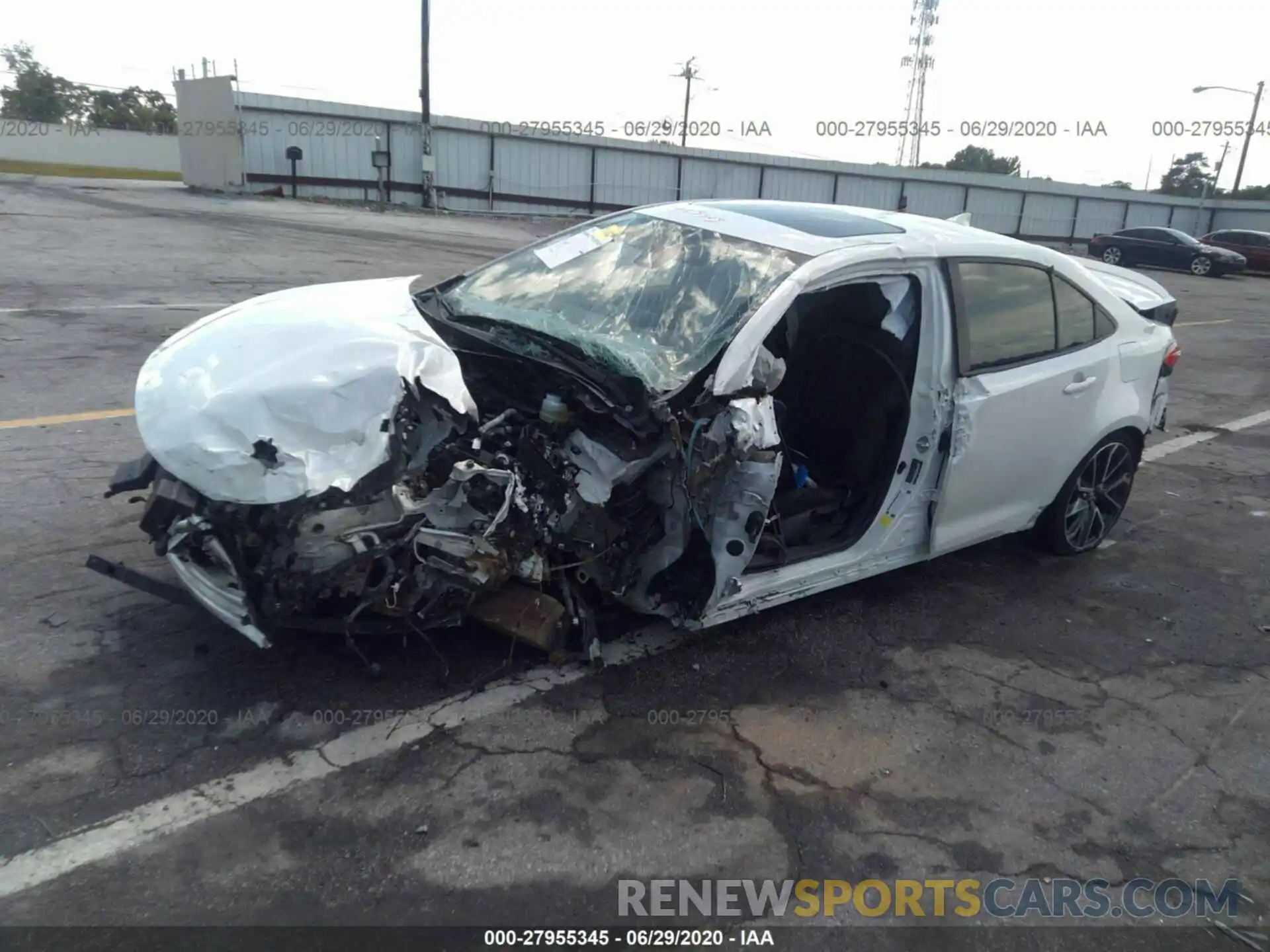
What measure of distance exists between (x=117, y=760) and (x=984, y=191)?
45.6 metres

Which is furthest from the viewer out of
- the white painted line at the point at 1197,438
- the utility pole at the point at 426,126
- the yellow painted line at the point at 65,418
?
the utility pole at the point at 426,126

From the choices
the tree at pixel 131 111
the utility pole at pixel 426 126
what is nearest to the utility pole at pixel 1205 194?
the utility pole at pixel 426 126

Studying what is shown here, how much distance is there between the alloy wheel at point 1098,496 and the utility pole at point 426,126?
90.8 ft

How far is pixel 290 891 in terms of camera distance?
2.45m

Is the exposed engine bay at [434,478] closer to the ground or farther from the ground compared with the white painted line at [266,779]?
farther from the ground

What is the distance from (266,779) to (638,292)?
2.38 m

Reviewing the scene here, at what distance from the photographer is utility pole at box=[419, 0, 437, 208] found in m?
27.7

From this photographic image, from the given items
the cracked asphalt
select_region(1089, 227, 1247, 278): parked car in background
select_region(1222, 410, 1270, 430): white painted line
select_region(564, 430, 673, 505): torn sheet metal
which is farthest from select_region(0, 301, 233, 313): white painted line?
select_region(1089, 227, 1247, 278): parked car in background

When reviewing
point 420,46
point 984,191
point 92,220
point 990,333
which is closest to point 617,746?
point 990,333

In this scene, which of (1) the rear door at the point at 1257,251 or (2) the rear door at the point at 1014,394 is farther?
(1) the rear door at the point at 1257,251

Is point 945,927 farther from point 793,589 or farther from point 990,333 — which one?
point 990,333

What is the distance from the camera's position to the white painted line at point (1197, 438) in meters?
7.49

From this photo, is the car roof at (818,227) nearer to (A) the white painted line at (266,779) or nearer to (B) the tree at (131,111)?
(A) the white painted line at (266,779)

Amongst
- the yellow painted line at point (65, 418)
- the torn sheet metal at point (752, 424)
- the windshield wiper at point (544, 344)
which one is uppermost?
the windshield wiper at point (544, 344)
